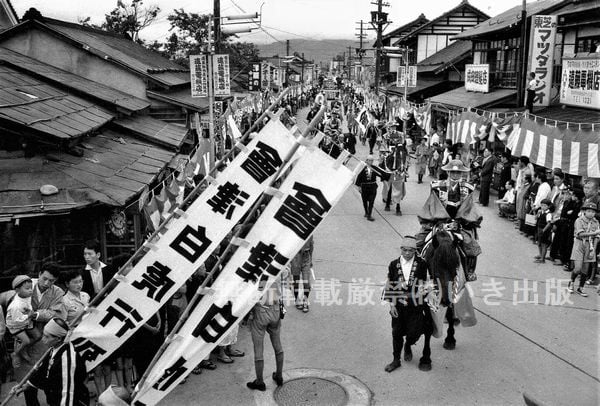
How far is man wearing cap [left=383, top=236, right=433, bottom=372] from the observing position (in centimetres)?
802

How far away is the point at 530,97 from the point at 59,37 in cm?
1476

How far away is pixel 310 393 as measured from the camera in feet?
25.3

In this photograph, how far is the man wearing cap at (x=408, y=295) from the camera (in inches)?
316

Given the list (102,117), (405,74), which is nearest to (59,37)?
(102,117)

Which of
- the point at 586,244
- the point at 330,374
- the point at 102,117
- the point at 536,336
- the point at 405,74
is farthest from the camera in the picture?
the point at 405,74

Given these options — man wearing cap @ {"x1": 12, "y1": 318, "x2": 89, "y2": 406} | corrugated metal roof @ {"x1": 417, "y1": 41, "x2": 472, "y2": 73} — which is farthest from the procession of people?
corrugated metal roof @ {"x1": 417, "y1": 41, "x2": 472, "y2": 73}

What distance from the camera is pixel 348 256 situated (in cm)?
1383

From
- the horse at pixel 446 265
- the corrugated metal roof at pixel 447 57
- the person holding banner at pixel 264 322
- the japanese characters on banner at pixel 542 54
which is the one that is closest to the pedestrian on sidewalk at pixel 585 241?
the horse at pixel 446 265

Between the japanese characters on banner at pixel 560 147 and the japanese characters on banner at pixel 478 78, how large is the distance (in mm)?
9367

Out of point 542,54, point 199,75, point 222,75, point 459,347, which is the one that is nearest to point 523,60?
point 542,54

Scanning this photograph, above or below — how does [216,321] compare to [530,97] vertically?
below

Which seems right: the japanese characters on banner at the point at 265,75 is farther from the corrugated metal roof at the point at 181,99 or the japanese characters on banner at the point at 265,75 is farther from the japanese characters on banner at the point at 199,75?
the japanese characters on banner at the point at 199,75

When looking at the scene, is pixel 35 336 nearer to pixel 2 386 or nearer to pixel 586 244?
pixel 2 386

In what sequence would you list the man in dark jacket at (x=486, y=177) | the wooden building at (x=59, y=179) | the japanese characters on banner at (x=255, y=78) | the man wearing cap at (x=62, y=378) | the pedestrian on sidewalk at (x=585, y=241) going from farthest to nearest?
the japanese characters on banner at (x=255, y=78) → the man in dark jacket at (x=486, y=177) → the pedestrian on sidewalk at (x=585, y=241) → the wooden building at (x=59, y=179) → the man wearing cap at (x=62, y=378)
